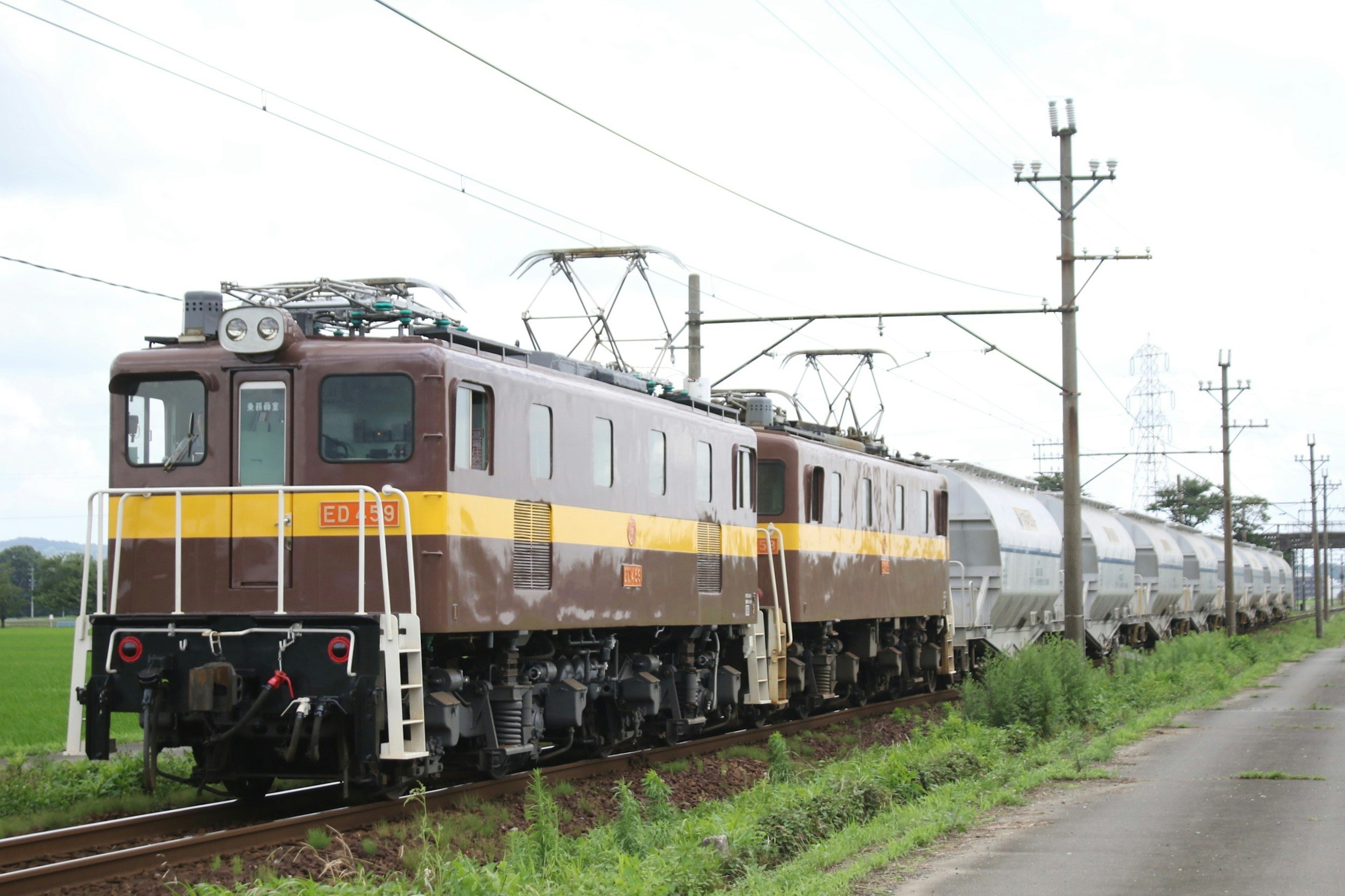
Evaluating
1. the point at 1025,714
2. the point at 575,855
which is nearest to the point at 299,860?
the point at 575,855

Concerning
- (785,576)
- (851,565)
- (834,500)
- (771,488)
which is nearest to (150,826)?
(785,576)

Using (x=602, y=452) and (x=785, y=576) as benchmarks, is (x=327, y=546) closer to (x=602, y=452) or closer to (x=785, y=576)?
(x=602, y=452)

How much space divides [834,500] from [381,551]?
424 inches

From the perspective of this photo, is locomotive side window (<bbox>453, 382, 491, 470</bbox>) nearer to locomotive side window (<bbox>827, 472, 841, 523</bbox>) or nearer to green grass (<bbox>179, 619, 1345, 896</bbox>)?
green grass (<bbox>179, 619, 1345, 896</bbox>)

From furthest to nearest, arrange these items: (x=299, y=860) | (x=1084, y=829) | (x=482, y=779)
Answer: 1. (x=482, y=779)
2. (x=1084, y=829)
3. (x=299, y=860)

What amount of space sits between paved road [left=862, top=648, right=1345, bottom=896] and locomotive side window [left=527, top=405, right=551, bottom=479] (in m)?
4.94

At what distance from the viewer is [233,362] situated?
12.0m

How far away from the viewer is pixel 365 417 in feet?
39.0

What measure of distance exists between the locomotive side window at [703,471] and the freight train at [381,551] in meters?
0.05

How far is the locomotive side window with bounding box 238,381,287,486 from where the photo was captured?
39.2 ft

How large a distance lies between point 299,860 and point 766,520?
10659 millimetres

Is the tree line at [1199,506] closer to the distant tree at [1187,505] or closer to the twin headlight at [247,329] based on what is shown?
the distant tree at [1187,505]

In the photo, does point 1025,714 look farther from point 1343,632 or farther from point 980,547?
point 1343,632

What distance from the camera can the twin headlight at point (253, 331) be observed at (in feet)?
38.9
